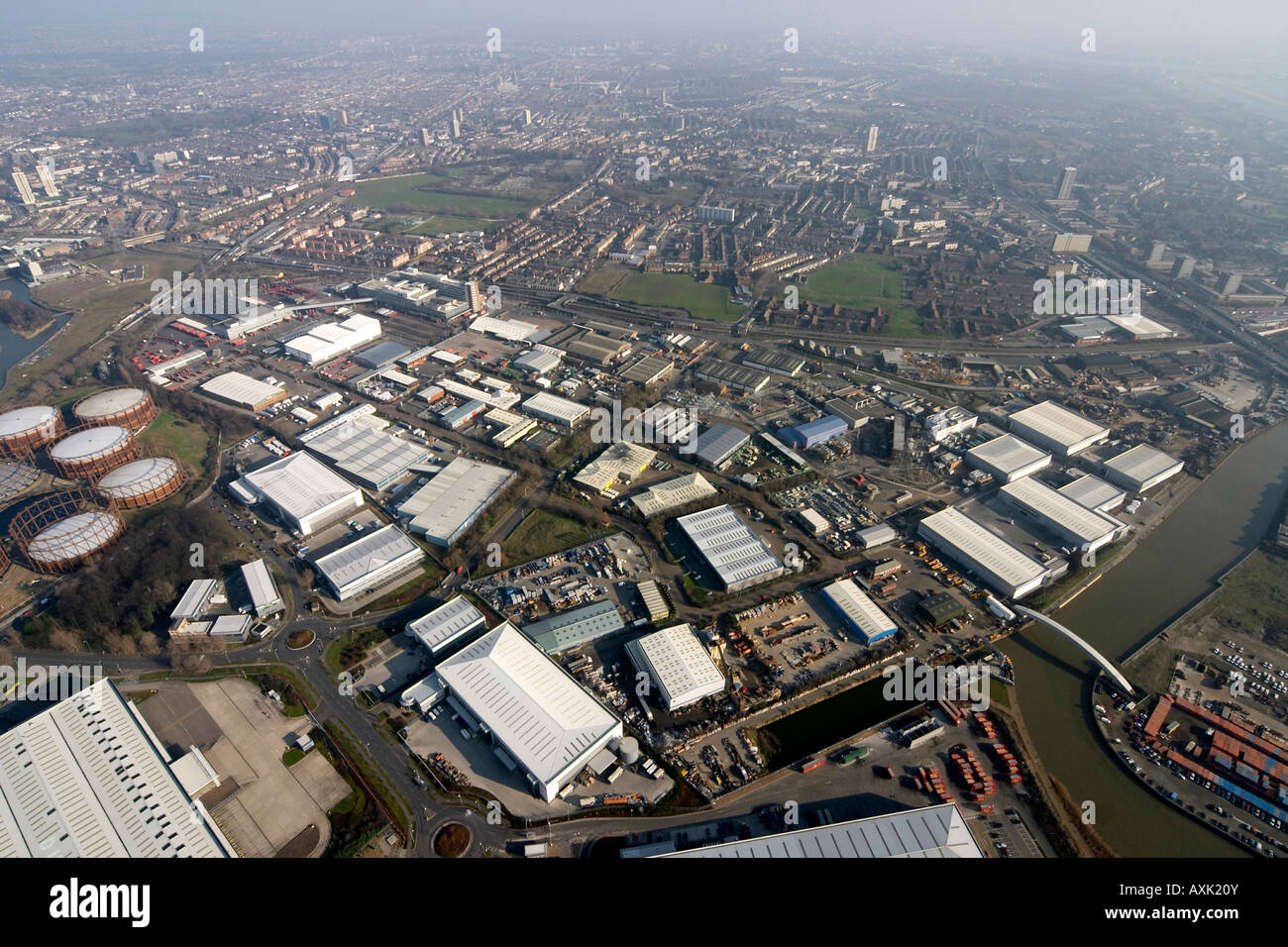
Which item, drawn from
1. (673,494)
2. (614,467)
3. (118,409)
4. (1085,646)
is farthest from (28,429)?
(1085,646)

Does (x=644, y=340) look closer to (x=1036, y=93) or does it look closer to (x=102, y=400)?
(x=102, y=400)

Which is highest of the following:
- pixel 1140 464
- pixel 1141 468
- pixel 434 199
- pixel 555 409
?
pixel 434 199

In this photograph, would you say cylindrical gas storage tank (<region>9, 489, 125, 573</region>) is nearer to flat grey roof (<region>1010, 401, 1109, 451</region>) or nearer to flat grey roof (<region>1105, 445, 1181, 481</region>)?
flat grey roof (<region>1010, 401, 1109, 451</region>)

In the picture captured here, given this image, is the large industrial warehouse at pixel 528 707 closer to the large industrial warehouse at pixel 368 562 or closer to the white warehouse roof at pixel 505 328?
the large industrial warehouse at pixel 368 562

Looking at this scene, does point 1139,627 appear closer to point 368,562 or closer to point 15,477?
point 368,562

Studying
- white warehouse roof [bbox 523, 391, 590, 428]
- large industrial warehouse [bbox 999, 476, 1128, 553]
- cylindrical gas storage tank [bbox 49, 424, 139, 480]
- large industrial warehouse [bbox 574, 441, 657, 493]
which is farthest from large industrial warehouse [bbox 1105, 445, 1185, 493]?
cylindrical gas storage tank [bbox 49, 424, 139, 480]

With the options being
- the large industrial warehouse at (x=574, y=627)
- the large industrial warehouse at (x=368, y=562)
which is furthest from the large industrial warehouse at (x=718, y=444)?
the large industrial warehouse at (x=368, y=562)

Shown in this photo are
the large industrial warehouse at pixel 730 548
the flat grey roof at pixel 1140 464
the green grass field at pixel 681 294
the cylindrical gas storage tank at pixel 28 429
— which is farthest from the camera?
the green grass field at pixel 681 294
